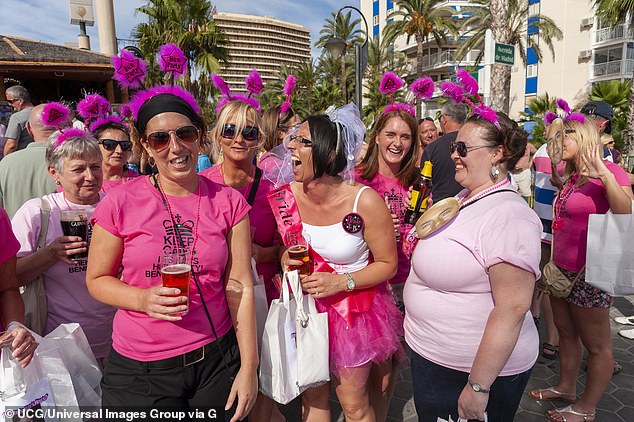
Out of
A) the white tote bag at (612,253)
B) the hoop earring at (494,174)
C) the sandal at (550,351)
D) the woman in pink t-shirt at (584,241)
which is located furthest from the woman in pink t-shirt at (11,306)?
the sandal at (550,351)

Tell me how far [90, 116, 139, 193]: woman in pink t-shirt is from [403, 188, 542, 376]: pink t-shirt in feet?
8.96

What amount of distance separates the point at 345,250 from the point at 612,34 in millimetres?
39114

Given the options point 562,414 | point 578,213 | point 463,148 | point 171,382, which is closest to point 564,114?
point 578,213

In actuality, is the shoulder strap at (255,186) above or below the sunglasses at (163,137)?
below

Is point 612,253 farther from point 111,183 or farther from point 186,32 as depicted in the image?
point 186,32

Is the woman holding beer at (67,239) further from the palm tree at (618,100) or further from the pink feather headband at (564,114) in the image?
the palm tree at (618,100)

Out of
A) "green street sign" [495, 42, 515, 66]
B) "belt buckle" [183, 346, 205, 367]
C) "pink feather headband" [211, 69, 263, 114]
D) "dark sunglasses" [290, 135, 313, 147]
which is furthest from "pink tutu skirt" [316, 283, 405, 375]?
"green street sign" [495, 42, 515, 66]

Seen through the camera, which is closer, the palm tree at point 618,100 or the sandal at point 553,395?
the sandal at point 553,395

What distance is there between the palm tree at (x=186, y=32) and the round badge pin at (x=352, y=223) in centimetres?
2310

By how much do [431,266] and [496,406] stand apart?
756mm

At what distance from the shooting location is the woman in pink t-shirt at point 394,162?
3338 mm

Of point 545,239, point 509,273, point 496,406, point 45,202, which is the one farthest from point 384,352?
point 545,239

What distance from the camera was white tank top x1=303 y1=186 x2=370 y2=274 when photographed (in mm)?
2381

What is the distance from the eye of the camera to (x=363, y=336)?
2.40 m
